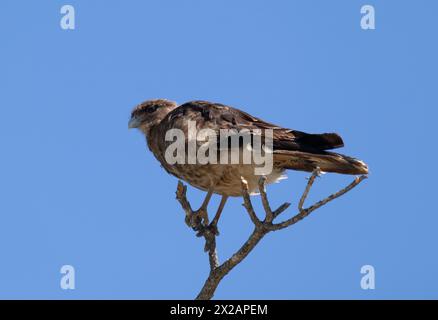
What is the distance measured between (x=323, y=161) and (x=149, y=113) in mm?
3592

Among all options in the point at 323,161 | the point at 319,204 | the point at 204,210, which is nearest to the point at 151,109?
the point at 204,210

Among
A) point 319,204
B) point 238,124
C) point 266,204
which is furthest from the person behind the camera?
point 238,124

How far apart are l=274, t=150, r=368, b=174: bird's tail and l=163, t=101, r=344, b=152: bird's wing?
0.23ft

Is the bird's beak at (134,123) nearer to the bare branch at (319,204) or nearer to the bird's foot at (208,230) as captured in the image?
the bird's foot at (208,230)

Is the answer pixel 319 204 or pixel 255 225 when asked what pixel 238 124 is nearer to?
pixel 255 225

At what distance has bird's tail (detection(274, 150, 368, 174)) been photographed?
9.61 metres

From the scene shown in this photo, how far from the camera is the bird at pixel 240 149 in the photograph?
9.70 metres

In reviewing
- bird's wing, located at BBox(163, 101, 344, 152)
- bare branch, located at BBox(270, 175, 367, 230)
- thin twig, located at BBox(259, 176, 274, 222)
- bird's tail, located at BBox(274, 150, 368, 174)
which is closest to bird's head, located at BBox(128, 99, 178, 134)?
bird's wing, located at BBox(163, 101, 344, 152)

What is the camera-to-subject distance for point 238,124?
10.5 m

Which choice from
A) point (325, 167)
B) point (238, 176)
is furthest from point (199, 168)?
point (325, 167)

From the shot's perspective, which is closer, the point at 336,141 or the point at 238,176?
the point at 336,141
